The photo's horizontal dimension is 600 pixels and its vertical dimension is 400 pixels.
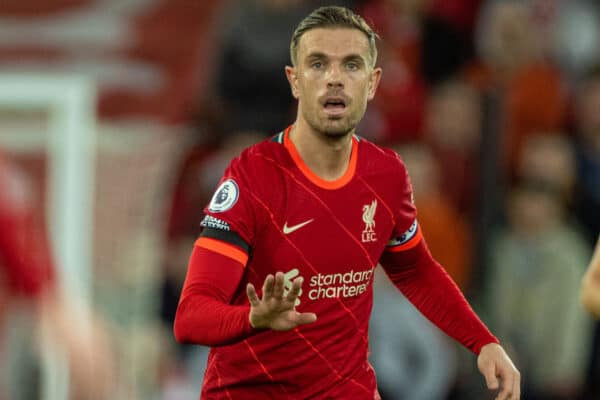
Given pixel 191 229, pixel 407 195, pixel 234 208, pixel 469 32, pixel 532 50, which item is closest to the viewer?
pixel 234 208

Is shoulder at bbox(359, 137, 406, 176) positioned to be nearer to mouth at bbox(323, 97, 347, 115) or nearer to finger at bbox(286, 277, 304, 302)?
mouth at bbox(323, 97, 347, 115)

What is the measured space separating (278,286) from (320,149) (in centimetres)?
73

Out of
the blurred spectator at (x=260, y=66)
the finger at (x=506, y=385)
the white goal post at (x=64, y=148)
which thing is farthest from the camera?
the blurred spectator at (x=260, y=66)

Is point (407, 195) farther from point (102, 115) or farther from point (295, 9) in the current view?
point (102, 115)

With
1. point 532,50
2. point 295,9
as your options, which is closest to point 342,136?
point 295,9

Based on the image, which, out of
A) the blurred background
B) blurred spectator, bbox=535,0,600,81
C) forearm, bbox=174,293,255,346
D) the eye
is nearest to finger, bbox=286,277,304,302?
forearm, bbox=174,293,255,346

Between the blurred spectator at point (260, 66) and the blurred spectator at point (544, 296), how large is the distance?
1478 millimetres

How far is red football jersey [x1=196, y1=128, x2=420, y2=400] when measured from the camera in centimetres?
382

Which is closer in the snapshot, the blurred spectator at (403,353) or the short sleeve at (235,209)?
the short sleeve at (235,209)

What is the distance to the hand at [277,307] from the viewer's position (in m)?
3.29

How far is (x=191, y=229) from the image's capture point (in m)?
7.89

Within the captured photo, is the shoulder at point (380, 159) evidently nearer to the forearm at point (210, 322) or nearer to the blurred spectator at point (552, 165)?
the forearm at point (210, 322)

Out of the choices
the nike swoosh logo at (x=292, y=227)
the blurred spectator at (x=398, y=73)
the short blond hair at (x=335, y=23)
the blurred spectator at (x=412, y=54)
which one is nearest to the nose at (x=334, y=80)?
the short blond hair at (x=335, y=23)

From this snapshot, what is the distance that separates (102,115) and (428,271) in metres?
5.17
